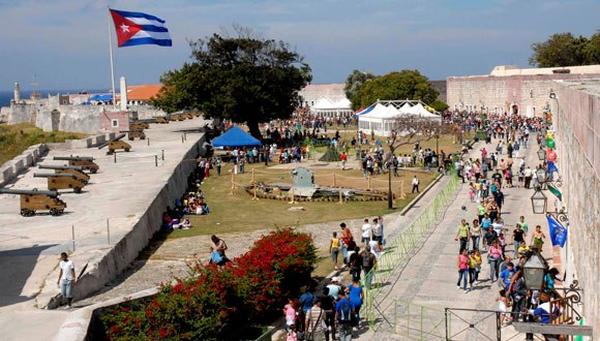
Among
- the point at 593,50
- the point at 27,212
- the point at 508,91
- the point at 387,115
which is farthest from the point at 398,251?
the point at 593,50

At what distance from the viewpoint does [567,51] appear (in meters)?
91.9

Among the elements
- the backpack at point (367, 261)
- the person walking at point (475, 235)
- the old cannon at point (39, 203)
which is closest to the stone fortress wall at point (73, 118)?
the old cannon at point (39, 203)

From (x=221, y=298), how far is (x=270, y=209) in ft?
53.6

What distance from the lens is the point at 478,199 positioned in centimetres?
2834

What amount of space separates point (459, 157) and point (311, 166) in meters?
7.39

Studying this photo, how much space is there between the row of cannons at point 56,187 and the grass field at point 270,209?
407 centimetres

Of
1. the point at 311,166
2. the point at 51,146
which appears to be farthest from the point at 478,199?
the point at 51,146

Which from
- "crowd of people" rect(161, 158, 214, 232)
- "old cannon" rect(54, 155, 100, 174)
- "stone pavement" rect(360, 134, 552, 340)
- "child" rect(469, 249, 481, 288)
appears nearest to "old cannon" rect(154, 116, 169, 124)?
"crowd of people" rect(161, 158, 214, 232)

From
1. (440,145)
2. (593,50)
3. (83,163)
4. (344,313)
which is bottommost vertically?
(344,313)

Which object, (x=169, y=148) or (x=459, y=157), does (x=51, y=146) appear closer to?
(x=169, y=148)

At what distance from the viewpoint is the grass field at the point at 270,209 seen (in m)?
26.1

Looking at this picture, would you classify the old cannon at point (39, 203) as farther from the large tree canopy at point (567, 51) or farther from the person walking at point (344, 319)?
the large tree canopy at point (567, 51)

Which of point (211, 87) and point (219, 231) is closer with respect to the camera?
point (219, 231)

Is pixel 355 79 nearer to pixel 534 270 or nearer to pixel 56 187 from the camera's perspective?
pixel 56 187
